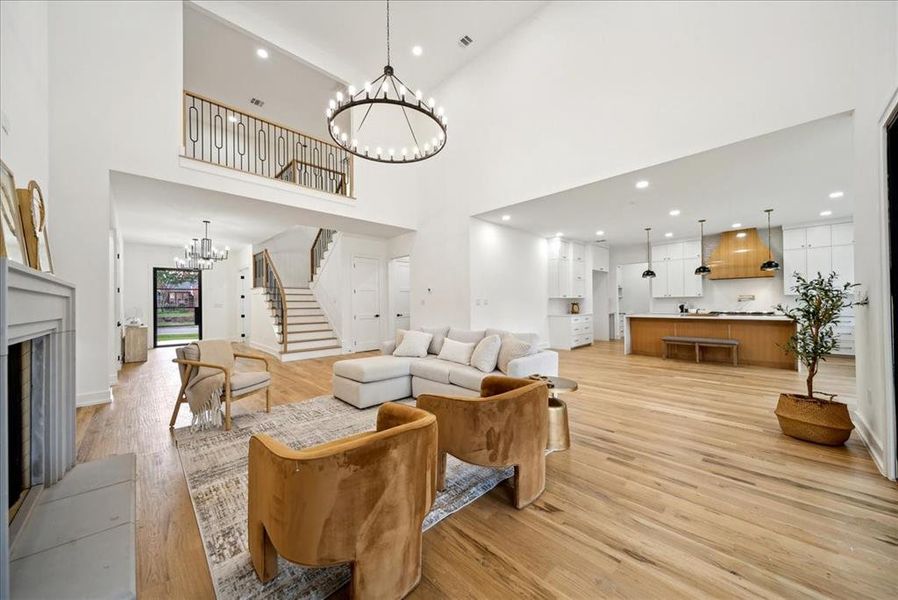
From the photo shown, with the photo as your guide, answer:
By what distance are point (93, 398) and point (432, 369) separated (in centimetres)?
399

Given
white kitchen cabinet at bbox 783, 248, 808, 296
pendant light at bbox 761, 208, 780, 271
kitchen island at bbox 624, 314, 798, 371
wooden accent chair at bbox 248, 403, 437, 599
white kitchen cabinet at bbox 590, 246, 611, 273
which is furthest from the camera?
white kitchen cabinet at bbox 590, 246, 611, 273

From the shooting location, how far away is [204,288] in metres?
10.1

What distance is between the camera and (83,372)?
12.7 ft

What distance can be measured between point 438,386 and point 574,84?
15.1 feet

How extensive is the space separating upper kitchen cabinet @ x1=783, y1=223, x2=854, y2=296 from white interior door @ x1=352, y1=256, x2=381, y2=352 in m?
8.40

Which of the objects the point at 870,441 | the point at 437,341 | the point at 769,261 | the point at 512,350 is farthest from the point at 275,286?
the point at 769,261

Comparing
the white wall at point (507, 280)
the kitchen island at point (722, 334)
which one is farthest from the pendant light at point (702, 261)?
the white wall at point (507, 280)

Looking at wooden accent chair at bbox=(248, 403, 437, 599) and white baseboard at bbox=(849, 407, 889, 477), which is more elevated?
wooden accent chair at bbox=(248, 403, 437, 599)

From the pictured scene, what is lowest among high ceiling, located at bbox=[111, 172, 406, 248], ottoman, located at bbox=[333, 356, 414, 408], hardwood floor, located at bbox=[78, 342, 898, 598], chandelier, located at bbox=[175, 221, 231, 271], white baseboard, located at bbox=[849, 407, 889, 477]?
hardwood floor, located at bbox=[78, 342, 898, 598]

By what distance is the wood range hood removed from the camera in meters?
7.22

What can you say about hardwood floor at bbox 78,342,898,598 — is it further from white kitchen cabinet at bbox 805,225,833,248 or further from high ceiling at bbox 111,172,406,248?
white kitchen cabinet at bbox 805,225,833,248

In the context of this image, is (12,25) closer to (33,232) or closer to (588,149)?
(33,232)

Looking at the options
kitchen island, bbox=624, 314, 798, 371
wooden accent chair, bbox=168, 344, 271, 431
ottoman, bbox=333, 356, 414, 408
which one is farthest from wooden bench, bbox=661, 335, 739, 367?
wooden accent chair, bbox=168, 344, 271, 431

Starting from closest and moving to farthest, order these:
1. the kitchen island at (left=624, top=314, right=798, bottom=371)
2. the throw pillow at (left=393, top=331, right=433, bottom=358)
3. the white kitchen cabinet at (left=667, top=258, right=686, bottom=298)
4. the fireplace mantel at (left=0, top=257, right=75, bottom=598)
A: the fireplace mantel at (left=0, top=257, right=75, bottom=598)
the throw pillow at (left=393, top=331, right=433, bottom=358)
the kitchen island at (left=624, top=314, right=798, bottom=371)
the white kitchen cabinet at (left=667, top=258, right=686, bottom=298)
